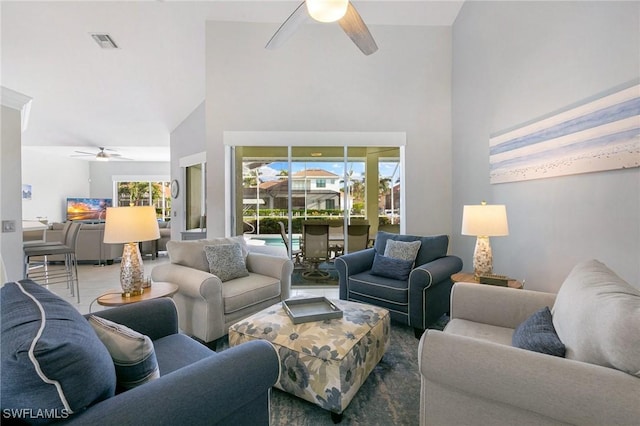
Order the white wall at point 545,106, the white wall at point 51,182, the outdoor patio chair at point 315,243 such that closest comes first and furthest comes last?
the white wall at point 545,106 < the outdoor patio chair at point 315,243 < the white wall at point 51,182

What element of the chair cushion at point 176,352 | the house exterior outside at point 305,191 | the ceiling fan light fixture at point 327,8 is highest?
the ceiling fan light fixture at point 327,8

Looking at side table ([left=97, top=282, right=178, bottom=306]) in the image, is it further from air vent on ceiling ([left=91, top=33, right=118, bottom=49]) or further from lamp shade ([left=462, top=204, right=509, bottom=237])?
air vent on ceiling ([left=91, top=33, right=118, bottom=49])

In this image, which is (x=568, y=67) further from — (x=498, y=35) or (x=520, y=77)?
(x=498, y=35)

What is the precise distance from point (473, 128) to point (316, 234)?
2498 millimetres

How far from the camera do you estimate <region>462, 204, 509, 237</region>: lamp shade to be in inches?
96.3

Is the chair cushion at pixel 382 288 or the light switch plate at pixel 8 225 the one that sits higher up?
the light switch plate at pixel 8 225

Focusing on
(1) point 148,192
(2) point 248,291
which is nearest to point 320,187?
(2) point 248,291

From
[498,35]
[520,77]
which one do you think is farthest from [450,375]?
[498,35]

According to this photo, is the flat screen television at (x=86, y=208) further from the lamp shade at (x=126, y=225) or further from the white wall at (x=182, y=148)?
the lamp shade at (x=126, y=225)

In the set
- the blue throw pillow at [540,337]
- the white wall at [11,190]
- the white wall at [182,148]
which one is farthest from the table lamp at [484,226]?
the white wall at [182,148]

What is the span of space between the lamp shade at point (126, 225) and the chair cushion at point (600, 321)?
2626mm

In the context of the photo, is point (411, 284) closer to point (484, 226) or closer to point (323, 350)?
point (484, 226)

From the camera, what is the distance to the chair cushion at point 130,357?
101 cm

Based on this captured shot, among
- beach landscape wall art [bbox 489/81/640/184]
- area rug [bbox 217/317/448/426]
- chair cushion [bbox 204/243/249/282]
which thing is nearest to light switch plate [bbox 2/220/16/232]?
chair cushion [bbox 204/243/249/282]
